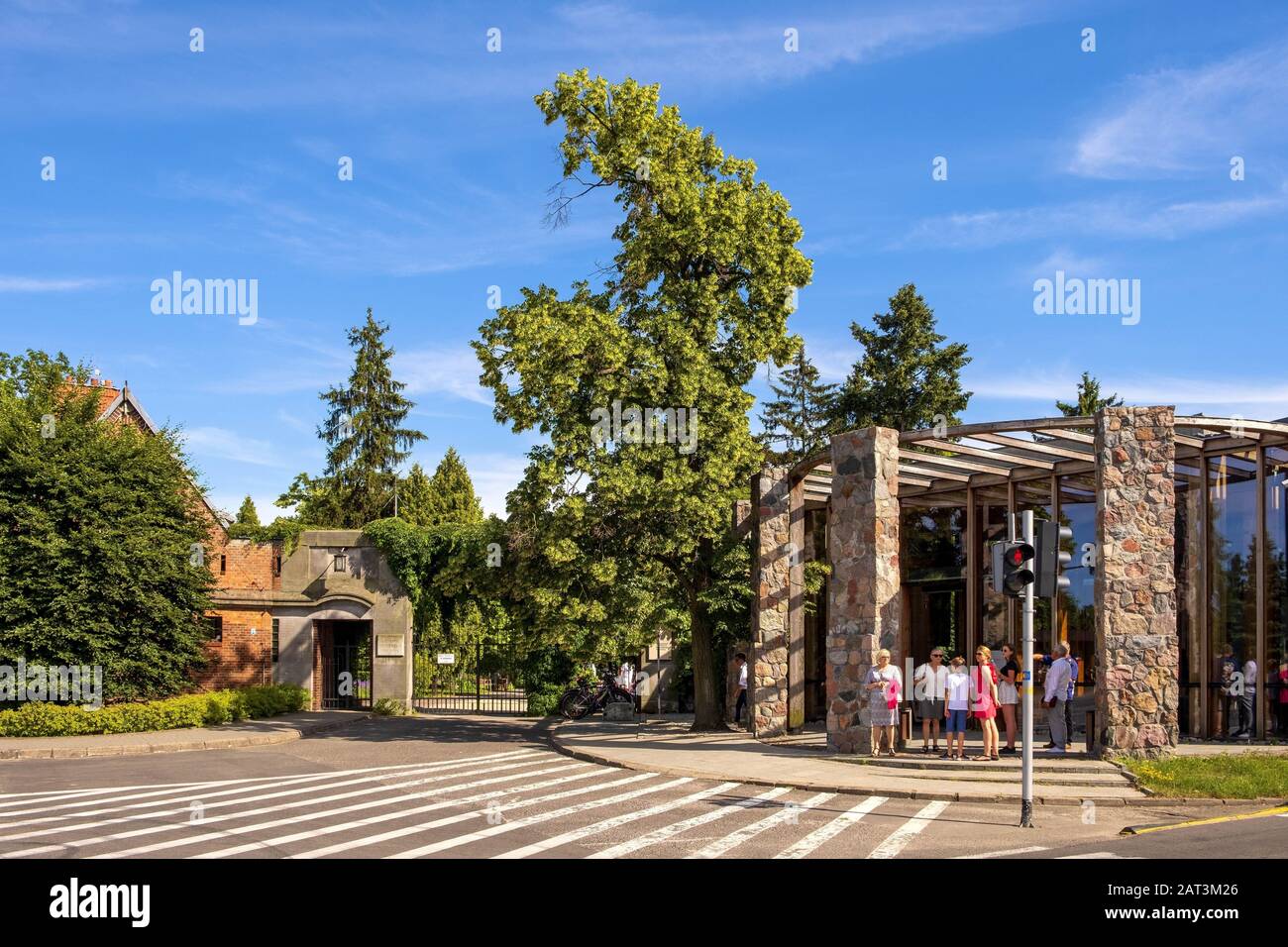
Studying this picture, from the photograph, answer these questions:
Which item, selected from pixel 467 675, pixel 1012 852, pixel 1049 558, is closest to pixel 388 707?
pixel 467 675

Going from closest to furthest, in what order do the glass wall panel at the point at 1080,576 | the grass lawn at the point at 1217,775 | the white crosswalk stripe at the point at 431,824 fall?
1. the white crosswalk stripe at the point at 431,824
2. the grass lawn at the point at 1217,775
3. the glass wall panel at the point at 1080,576

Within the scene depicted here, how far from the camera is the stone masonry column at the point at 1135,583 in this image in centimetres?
1780

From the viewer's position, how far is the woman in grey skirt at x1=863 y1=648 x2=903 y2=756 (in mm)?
19031

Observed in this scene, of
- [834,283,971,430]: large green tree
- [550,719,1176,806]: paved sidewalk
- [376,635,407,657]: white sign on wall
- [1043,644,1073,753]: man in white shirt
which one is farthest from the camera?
[834,283,971,430]: large green tree

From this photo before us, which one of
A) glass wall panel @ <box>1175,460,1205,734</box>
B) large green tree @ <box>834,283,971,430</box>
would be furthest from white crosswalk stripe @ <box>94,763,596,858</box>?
large green tree @ <box>834,283,971,430</box>

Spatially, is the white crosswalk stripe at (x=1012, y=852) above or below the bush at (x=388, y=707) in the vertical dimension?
above

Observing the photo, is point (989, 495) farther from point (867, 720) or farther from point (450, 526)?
point (450, 526)

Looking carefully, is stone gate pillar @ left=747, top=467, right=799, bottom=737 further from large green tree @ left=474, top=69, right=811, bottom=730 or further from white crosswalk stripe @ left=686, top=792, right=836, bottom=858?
white crosswalk stripe @ left=686, top=792, right=836, bottom=858

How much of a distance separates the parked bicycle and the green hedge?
835cm

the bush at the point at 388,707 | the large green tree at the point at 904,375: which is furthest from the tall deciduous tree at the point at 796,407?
the bush at the point at 388,707

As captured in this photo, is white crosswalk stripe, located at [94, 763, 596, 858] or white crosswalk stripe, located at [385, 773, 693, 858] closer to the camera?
white crosswalk stripe, located at [385, 773, 693, 858]

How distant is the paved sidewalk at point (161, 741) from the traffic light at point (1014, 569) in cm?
1680

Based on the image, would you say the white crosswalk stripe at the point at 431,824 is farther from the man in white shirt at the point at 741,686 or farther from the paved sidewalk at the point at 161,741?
the paved sidewalk at the point at 161,741

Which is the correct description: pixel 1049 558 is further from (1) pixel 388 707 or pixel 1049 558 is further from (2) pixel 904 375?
(2) pixel 904 375
